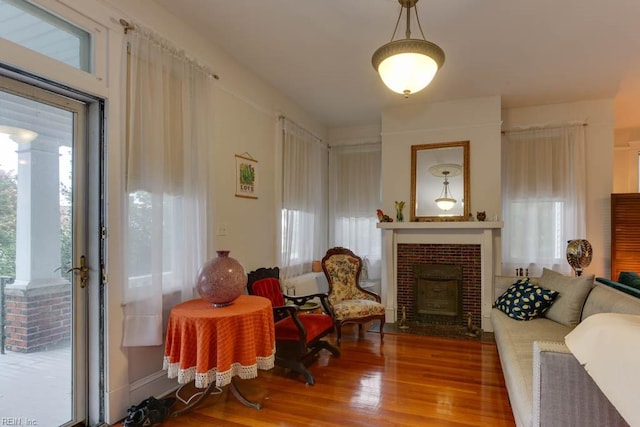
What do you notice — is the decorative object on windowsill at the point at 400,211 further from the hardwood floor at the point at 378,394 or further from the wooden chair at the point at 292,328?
the wooden chair at the point at 292,328

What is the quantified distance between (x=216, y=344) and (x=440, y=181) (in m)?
3.61

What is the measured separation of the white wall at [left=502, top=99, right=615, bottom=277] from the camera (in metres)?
4.65

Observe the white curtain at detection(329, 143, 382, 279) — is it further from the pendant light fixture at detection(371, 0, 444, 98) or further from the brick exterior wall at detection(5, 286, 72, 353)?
the brick exterior wall at detection(5, 286, 72, 353)

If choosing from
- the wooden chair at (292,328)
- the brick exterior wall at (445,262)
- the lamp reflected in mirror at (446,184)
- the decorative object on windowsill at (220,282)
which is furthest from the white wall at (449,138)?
the decorative object on windowsill at (220,282)

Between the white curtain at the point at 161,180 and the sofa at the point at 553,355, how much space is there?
2236 millimetres

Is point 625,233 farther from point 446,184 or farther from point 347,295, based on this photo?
point 347,295

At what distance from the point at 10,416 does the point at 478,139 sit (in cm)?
502

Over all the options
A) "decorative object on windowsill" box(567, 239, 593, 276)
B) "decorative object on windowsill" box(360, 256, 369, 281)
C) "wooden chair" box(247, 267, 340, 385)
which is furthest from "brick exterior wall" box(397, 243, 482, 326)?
"wooden chair" box(247, 267, 340, 385)

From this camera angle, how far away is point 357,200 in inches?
231

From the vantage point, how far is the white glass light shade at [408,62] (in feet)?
7.24

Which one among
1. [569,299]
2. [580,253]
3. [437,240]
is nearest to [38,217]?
[569,299]

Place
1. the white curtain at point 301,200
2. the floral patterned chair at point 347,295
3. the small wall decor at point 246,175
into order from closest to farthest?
the small wall decor at point 246,175
the floral patterned chair at point 347,295
the white curtain at point 301,200

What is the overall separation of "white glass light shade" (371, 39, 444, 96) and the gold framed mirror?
2.59 meters

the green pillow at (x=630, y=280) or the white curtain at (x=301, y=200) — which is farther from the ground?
the white curtain at (x=301, y=200)
